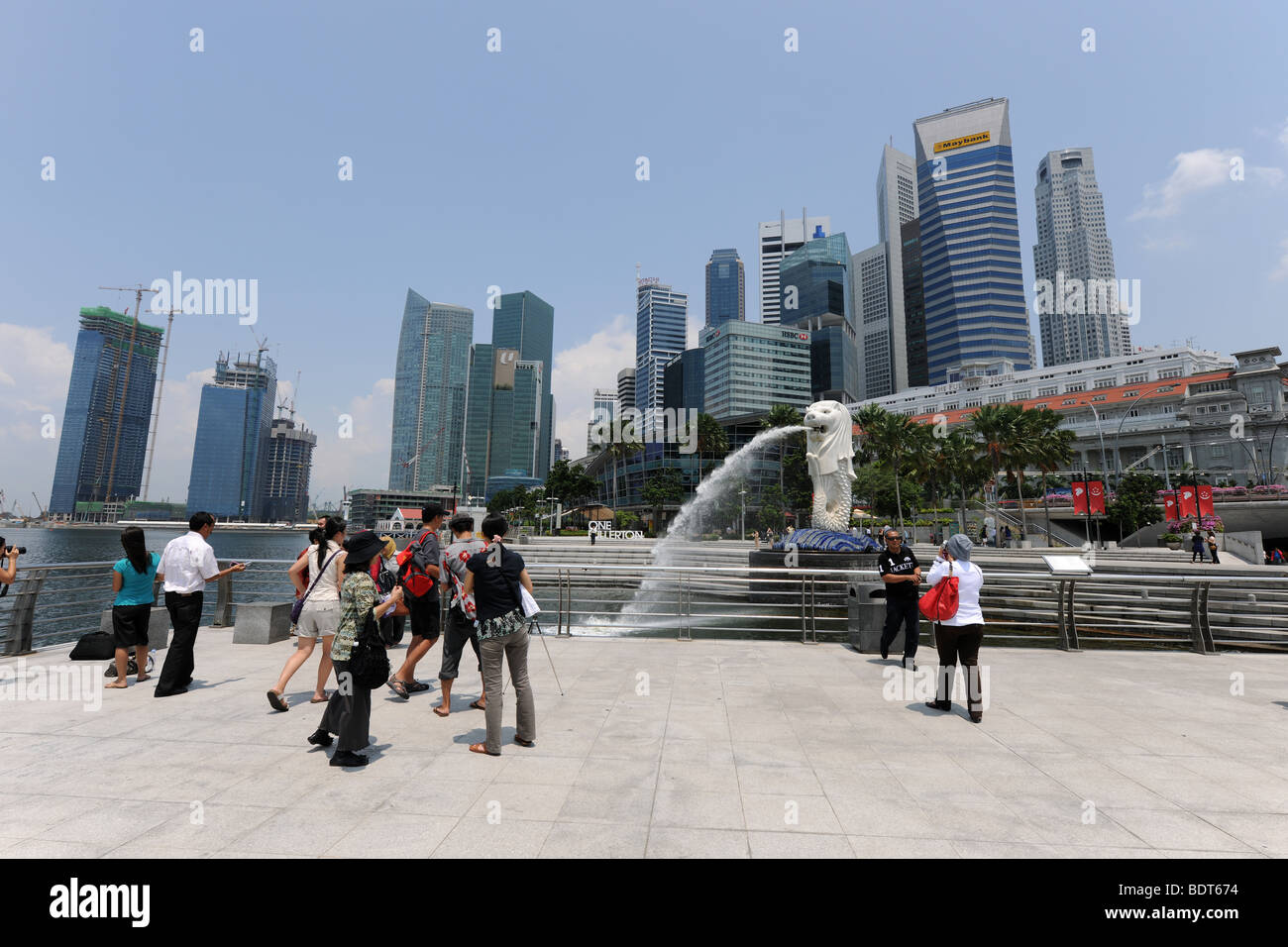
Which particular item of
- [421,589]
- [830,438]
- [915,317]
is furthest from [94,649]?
[915,317]

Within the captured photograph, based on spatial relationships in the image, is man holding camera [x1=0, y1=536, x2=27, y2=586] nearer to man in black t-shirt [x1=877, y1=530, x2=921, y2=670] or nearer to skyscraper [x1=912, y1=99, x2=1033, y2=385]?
man in black t-shirt [x1=877, y1=530, x2=921, y2=670]

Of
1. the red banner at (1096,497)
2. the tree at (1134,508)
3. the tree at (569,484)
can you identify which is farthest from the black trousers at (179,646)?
the tree at (569,484)

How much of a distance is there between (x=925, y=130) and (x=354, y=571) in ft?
798

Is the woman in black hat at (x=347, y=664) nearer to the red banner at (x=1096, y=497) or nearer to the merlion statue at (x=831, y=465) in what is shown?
the merlion statue at (x=831, y=465)

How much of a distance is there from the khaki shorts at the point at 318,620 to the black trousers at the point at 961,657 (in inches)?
268

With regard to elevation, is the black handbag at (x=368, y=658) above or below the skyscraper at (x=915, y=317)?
below

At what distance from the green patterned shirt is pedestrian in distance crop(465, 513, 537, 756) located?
871 mm

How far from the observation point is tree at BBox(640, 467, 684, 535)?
3342 inches

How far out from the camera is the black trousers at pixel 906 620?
8539 mm

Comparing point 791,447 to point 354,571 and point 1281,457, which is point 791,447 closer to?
point 1281,457

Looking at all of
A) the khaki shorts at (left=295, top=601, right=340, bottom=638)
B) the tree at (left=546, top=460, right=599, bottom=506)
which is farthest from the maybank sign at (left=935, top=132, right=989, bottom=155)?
the khaki shorts at (left=295, top=601, right=340, bottom=638)

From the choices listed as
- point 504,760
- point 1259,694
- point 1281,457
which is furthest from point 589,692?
point 1281,457

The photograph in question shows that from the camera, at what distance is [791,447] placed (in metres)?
87.7

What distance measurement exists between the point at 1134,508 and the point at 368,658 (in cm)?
6650
